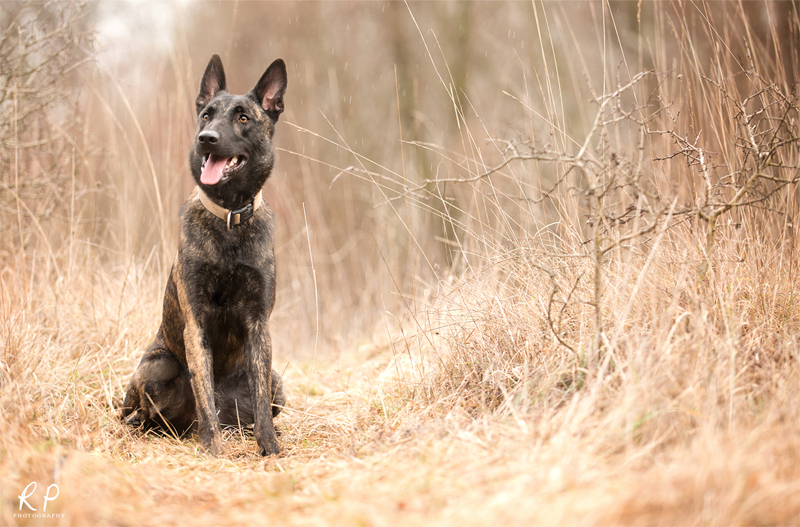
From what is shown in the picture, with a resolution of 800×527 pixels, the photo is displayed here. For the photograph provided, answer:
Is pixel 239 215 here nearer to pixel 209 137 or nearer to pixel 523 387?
pixel 209 137

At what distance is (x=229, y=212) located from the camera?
291cm

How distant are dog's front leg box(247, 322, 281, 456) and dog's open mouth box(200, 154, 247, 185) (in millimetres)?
808

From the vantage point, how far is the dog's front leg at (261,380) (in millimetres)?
2822

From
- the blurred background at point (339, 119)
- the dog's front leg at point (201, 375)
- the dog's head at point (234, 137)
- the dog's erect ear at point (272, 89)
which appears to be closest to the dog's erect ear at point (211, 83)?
the dog's head at point (234, 137)

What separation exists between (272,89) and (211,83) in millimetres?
386

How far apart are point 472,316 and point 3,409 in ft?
7.14

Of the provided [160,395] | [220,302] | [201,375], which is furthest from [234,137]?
[160,395]

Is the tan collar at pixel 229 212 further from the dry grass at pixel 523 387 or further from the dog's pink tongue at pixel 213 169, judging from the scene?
the dry grass at pixel 523 387

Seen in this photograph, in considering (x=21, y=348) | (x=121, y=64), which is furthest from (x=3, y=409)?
(x=121, y=64)

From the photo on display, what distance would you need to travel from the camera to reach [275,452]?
2.75 metres

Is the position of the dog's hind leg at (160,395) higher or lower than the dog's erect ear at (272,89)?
lower

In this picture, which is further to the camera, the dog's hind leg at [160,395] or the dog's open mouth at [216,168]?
the dog's hind leg at [160,395]

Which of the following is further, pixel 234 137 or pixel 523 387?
pixel 234 137

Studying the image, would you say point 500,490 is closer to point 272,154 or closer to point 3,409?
point 3,409
